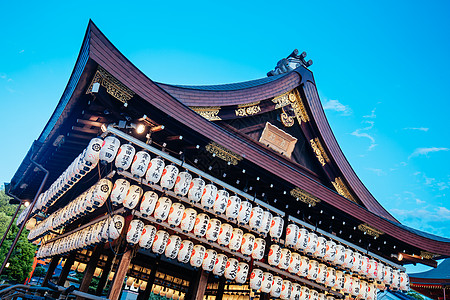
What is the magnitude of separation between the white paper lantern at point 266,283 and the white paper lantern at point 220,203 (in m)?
2.62

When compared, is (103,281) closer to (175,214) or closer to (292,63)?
(175,214)

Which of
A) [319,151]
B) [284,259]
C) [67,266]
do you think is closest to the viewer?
[284,259]

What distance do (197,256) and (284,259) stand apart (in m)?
2.81

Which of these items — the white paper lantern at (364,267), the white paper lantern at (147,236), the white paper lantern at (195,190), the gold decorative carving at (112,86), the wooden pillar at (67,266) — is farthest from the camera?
the wooden pillar at (67,266)

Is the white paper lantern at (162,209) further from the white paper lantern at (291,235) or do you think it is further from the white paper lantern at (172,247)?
the white paper lantern at (291,235)

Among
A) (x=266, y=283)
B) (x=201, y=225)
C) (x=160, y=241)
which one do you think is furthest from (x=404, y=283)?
(x=160, y=241)

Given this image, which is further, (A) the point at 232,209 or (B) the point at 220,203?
(A) the point at 232,209

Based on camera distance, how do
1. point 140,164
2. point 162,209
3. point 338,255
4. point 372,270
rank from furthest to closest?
point 372,270 → point 338,255 → point 162,209 → point 140,164

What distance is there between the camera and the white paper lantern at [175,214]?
24.8 feet

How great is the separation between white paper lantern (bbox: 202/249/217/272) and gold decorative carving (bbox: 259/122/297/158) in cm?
399

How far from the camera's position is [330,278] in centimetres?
988

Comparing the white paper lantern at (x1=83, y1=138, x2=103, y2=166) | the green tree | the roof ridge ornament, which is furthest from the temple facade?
the green tree

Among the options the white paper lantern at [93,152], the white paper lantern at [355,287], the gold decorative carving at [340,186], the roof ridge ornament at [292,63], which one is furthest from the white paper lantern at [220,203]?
the roof ridge ornament at [292,63]

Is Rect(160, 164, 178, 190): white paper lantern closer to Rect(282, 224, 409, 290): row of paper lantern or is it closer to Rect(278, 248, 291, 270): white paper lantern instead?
Rect(282, 224, 409, 290): row of paper lantern
